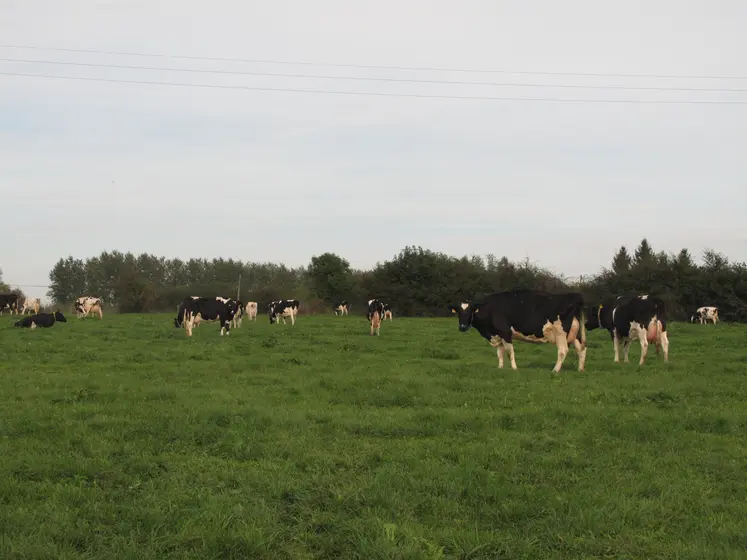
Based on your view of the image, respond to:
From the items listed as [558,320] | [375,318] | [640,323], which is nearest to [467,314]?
[558,320]

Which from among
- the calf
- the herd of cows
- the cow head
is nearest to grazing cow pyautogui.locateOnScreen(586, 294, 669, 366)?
the herd of cows

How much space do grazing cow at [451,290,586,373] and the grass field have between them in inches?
86.4

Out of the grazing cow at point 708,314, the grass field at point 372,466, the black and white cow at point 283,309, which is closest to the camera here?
the grass field at point 372,466

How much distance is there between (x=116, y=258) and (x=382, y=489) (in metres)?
126

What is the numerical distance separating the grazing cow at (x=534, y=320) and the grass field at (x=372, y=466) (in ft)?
7.20

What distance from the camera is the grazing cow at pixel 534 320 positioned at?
1752cm

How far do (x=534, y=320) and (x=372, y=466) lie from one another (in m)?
10.9

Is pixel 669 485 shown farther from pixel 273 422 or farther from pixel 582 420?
pixel 273 422

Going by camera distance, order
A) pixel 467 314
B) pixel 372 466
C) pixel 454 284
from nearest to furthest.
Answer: pixel 372 466 → pixel 467 314 → pixel 454 284

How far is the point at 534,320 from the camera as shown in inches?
705

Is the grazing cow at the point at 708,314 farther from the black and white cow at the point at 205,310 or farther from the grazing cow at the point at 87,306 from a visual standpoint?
the grazing cow at the point at 87,306

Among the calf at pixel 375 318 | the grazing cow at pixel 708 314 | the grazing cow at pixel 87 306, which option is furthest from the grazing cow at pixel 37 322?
the grazing cow at pixel 708 314

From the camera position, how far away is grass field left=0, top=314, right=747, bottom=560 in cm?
561

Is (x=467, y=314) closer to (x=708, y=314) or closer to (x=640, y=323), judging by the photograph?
(x=640, y=323)
